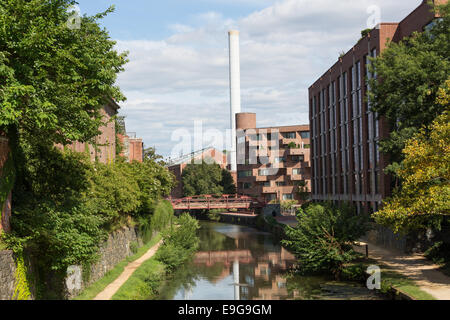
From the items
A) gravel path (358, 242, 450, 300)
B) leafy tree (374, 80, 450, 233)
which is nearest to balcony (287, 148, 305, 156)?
gravel path (358, 242, 450, 300)

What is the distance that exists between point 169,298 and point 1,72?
Result: 1776 centimetres

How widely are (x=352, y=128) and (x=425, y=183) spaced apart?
32586 mm

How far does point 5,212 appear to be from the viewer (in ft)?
67.8

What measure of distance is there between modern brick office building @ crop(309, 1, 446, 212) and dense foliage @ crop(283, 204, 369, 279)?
795cm

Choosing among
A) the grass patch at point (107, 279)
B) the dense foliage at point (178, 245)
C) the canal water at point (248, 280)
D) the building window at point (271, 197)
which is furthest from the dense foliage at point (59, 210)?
the building window at point (271, 197)

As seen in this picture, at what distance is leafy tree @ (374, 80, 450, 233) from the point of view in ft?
79.0

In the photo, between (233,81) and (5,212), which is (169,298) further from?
(233,81)

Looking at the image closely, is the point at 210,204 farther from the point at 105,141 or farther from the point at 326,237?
the point at 326,237

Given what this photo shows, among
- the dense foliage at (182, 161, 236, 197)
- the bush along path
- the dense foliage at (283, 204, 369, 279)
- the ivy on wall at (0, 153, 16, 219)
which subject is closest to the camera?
the ivy on wall at (0, 153, 16, 219)

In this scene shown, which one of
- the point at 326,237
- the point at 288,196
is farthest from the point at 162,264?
the point at 288,196

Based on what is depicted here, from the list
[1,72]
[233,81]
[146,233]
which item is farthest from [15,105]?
[233,81]

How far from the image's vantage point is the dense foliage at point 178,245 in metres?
39.9

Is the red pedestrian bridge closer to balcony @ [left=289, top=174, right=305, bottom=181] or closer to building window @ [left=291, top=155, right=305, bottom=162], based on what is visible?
balcony @ [left=289, top=174, right=305, bottom=181]

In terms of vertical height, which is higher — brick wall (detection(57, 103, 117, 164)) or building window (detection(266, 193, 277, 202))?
brick wall (detection(57, 103, 117, 164))
